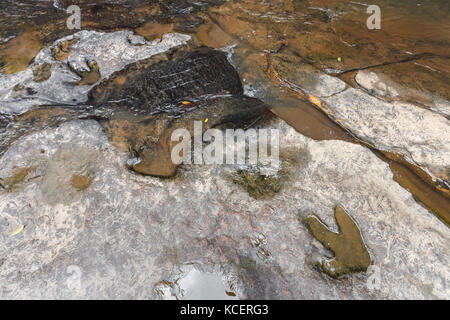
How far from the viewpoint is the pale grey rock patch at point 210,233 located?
1782 millimetres

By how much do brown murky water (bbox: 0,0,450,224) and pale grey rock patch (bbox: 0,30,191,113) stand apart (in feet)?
0.59

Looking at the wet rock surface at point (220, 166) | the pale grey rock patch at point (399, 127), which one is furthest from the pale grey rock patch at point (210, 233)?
the pale grey rock patch at point (399, 127)

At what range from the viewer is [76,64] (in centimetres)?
309

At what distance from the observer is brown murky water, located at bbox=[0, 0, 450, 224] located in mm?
2961

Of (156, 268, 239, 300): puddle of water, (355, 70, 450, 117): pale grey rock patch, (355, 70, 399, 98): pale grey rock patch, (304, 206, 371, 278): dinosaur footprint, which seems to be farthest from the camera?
(355, 70, 399, 98): pale grey rock patch

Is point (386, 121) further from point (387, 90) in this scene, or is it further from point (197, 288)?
point (197, 288)

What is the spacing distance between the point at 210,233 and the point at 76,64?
2.48m

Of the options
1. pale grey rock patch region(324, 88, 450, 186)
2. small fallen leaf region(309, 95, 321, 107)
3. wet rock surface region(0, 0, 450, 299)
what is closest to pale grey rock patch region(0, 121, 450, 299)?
wet rock surface region(0, 0, 450, 299)

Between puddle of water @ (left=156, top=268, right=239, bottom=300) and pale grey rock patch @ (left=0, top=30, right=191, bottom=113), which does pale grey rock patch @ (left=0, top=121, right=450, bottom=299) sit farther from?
pale grey rock patch @ (left=0, top=30, right=191, bottom=113)

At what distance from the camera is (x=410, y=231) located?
1.98 metres

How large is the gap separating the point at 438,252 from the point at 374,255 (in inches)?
17.2

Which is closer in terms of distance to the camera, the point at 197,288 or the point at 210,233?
the point at 197,288

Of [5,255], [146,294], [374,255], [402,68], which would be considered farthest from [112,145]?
[402,68]

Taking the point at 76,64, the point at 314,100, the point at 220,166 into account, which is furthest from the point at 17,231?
the point at 314,100
